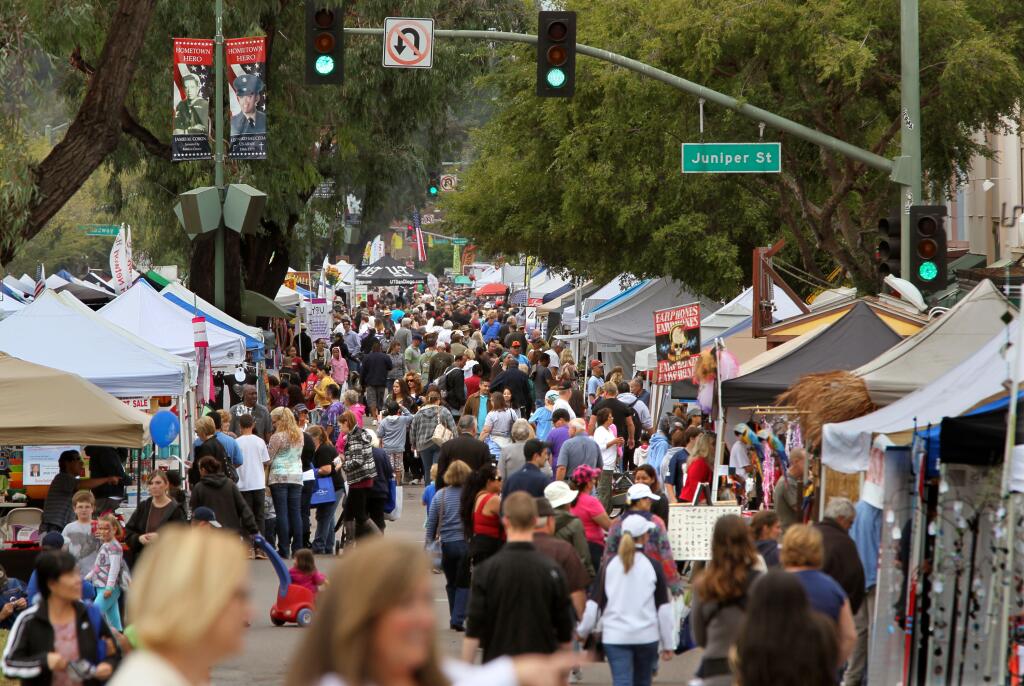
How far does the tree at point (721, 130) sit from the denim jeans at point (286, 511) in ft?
26.6

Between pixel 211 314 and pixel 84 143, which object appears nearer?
pixel 84 143

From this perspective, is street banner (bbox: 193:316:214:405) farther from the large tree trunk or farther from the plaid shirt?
the large tree trunk

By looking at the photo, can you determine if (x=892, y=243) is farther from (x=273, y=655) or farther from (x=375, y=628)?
(x=375, y=628)

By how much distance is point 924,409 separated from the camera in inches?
408

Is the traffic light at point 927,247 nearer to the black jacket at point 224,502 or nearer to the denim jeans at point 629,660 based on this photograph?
the black jacket at point 224,502

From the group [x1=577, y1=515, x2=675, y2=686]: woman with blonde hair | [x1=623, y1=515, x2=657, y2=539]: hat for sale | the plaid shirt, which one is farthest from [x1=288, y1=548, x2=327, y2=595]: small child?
the plaid shirt

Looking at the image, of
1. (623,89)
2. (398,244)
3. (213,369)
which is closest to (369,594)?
(213,369)

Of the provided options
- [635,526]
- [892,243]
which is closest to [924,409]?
[635,526]

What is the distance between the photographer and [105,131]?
15297 mm

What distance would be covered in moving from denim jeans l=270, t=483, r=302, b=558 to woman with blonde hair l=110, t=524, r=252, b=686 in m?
14.2

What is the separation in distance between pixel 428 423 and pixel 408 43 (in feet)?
17.9

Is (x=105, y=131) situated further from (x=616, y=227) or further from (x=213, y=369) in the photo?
(x=616, y=227)

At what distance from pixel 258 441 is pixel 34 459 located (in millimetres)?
2296

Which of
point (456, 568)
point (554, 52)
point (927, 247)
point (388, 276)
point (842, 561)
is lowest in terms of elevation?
point (456, 568)
